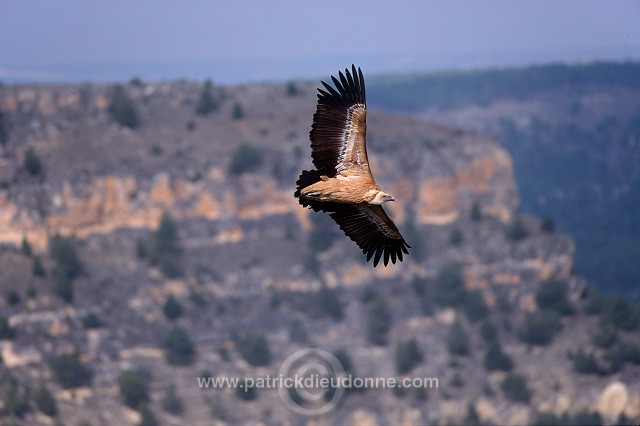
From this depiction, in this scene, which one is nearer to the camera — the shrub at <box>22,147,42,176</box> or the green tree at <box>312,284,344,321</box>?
the green tree at <box>312,284,344,321</box>

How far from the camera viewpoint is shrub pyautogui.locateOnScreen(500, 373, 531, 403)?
12962 centimetres

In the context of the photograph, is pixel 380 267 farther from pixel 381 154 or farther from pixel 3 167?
pixel 3 167

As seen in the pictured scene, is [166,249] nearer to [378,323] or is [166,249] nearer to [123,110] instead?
[123,110]

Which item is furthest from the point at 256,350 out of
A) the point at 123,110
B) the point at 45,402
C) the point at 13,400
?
the point at 123,110

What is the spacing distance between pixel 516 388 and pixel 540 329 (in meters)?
16.1

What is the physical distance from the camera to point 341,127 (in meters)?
27.2

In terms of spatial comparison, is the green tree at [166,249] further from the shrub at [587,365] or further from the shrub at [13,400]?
the shrub at [587,365]

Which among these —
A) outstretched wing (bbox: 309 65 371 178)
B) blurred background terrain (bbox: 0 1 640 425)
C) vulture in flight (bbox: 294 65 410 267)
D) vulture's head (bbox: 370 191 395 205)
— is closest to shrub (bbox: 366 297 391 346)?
blurred background terrain (bbox: 0 1 640 425)

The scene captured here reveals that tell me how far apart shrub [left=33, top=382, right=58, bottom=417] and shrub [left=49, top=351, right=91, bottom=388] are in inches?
385

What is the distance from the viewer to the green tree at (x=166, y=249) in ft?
492

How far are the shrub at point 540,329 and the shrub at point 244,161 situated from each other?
47693 mm

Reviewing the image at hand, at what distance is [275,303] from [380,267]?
18.8 metres

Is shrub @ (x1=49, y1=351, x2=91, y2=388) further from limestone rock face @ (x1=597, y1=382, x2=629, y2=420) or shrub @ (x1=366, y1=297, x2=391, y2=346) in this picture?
limestone rock face @ (x1=597, y1=382, x2=629, y2=420)

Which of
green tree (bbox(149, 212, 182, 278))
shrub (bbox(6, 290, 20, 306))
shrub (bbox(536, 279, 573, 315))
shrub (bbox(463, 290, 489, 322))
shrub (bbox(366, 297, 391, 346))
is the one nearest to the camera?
shrub (bbox(6, 290, 20, 306))
